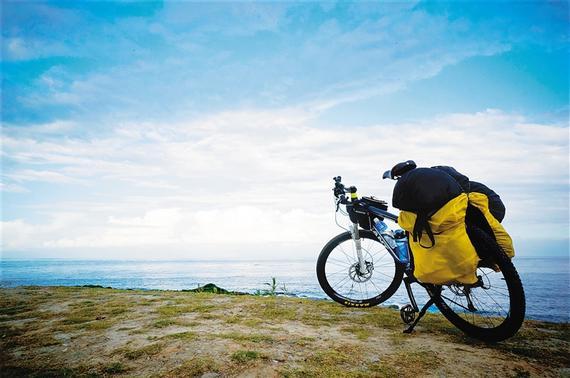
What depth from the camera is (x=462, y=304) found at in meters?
3.76

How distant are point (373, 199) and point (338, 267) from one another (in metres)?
1.46

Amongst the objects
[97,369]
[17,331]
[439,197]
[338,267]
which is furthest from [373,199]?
[17,331]

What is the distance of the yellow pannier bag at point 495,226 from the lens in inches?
128

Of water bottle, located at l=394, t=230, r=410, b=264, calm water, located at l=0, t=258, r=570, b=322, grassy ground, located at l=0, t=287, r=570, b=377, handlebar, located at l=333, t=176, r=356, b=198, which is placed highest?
handlebar, located at l=333, t=176, r=356, b=198

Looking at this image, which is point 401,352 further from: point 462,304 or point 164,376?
point 164,376

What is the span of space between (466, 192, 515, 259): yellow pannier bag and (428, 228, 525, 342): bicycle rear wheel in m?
0.14

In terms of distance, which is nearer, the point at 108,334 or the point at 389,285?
the point at 108,334

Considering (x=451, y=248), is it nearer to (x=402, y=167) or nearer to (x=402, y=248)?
(x=402, y=248)

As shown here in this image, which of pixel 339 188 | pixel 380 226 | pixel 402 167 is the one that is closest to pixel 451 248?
pixel 402 167

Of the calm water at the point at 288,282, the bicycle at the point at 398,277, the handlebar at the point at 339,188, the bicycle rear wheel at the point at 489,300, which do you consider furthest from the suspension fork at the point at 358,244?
the calm water at the point at 288,282

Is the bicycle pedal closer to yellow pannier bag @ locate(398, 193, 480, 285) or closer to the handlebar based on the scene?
yellow pannier bag @ locate(398, 193, 480, 285)

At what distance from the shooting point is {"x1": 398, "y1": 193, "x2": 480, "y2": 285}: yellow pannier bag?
3.05m

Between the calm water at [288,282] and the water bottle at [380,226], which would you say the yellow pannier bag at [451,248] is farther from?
the calm water at [288,282]

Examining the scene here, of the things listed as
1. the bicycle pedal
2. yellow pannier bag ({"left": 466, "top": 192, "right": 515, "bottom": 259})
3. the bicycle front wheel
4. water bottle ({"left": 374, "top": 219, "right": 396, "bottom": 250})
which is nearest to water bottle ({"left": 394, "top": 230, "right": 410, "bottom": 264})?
water bottle ({"left": 374, "top": 219, "right": 396, "bottom": 250})
